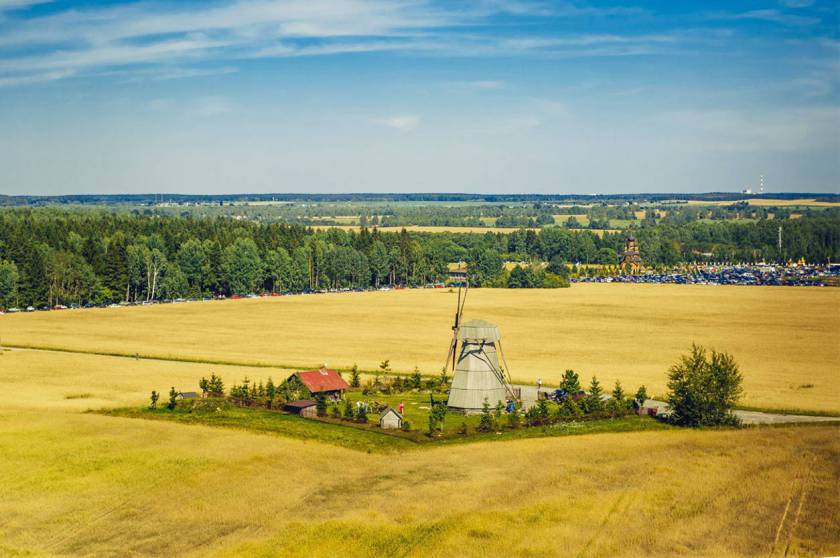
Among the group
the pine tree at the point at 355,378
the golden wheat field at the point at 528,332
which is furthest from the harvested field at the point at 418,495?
the golden wheat field at the point at 528,332

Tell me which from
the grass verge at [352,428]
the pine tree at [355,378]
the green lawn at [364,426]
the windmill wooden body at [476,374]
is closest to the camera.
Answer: the grass verge at [352,428]

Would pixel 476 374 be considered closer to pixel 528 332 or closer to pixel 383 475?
pixel 383 475

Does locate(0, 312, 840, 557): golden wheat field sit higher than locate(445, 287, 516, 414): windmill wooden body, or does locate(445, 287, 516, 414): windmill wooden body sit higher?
locate(445, 287, 516, 414): windmill wooden body

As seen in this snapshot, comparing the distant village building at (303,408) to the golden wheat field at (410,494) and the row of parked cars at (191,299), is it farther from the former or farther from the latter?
the row of parked cars at (191,299)

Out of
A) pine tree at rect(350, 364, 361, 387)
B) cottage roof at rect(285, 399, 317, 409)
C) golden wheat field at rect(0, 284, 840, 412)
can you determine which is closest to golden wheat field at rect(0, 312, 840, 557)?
cottage roof at rect(285, 399, 317, 409)

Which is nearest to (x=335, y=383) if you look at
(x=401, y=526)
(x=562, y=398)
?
(x=562, y=398)

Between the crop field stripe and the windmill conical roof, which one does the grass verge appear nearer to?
the windmill conical roof
